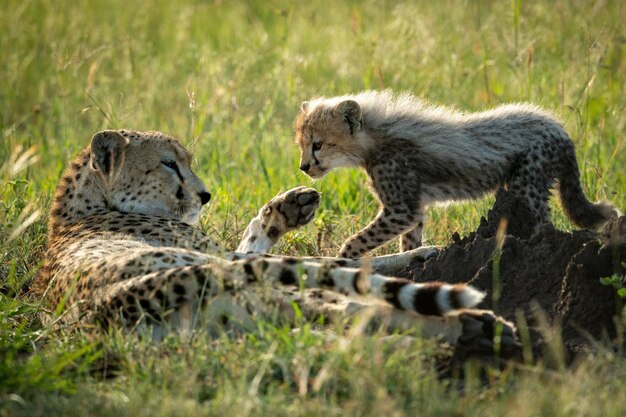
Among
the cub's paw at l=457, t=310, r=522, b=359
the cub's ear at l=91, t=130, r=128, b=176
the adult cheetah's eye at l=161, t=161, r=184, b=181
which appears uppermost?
the cub's ear at l=91, t=130, r=128, b=176

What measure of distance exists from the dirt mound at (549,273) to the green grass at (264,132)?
280 mm

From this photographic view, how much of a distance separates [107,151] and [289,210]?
88 centimetres

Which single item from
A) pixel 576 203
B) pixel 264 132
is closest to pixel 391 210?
pixel 576 203

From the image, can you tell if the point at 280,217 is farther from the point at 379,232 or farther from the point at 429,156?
the point at 429,156

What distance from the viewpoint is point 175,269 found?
350cm

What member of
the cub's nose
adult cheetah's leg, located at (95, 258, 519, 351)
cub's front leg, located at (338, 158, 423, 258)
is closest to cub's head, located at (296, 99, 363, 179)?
cub's front leg, located at (338, 158, 423, 258)

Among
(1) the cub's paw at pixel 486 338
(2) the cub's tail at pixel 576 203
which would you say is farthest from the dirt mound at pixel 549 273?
(2) the cub's tail at pixel 576 203

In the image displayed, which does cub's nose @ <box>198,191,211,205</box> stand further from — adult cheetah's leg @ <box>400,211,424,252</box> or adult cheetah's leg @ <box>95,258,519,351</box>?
adult cheetah's leg @ <box>95,258,519,351</box>

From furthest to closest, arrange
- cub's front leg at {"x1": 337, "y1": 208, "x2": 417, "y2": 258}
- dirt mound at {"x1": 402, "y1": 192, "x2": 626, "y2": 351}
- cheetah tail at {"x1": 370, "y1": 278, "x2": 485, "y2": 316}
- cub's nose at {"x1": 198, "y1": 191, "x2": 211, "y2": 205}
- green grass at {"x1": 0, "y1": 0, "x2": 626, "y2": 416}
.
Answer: cub's front leg at {"x1": 337, "y1": 208, "x2": 417, "y2": 258}
cub's nose at {"x1": 198, "y1": 191, "x2": 211, "y2": 205}
dirt mound at {"x1": 402, "y1": 192, "x2": 626, "y2": 351}
cheetah tail at {"x1": 370, "y1": 278, "x2": 485, "y2": 316}
green grass at {"x1": 0, "y1": 0, "x2": 626, "y2": 416}

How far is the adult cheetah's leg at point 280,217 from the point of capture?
4.82m

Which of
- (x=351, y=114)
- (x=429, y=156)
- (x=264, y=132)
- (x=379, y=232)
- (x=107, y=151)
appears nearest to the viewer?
(x=107, y=151)

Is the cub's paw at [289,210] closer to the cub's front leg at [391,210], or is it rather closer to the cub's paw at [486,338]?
the cub's front leg at [391,210]

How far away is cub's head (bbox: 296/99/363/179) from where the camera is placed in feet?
17.2

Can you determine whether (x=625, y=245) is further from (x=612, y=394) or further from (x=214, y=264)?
(x=214, y=264)
